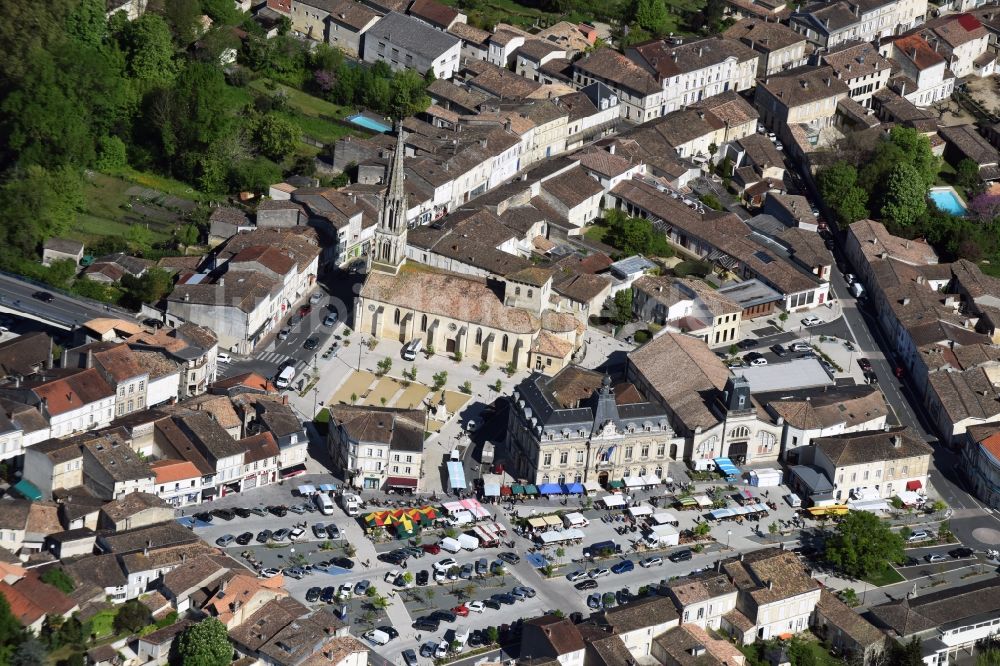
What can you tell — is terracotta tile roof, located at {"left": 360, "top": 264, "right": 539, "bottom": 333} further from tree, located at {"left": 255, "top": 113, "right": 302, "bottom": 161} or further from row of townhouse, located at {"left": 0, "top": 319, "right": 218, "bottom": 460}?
tree, located at {"left": 255, "top": 113, "right": 302, "bottom": 161}

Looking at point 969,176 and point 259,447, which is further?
point 969,176

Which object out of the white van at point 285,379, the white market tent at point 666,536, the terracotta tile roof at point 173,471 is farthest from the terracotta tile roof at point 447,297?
the terracotta tile roof at point 173,471

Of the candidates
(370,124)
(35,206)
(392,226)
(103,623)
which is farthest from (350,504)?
(370,124)

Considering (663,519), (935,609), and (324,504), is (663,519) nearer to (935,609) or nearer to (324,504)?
(935,609)

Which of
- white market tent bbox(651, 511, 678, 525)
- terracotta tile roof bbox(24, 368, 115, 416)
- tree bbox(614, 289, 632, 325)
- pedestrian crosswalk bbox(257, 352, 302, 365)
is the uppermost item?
tree bbox(614, 289, 632, 325)

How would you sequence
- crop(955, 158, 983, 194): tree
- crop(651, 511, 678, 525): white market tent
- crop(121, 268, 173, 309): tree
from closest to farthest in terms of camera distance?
crop(651, 511, 678, 525): white market tent < crop(121, 268, 173, 309): tree < crop(955, 158, 983, 194): tree

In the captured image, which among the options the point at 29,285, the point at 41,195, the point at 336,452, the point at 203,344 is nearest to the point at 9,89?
the point at 41,195

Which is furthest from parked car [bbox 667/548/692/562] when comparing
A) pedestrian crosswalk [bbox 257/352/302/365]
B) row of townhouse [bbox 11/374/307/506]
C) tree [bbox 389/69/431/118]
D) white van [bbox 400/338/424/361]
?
tree [bbox 389/69/431/118]

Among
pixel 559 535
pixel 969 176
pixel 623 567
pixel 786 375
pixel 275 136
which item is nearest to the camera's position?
pixel 623 567
